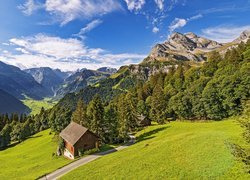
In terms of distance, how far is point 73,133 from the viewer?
73.4m

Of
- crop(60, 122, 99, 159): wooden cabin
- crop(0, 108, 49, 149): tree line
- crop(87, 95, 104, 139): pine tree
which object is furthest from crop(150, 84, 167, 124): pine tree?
crop(0, 108, 49, 149): tree line

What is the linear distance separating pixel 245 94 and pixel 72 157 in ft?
195

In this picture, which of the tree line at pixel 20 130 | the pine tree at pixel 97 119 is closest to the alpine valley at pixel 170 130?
the tree line at pixel 20 130

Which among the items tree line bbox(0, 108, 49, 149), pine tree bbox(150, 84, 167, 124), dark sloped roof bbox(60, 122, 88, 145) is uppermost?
pine tree bbox(150, 84, 167, 124)

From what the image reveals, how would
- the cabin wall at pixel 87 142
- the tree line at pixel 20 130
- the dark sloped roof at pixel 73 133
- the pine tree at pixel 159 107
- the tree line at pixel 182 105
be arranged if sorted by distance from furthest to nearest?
the tree line at pixel 20 130 < the pine tree at pixel 159 107 < the tree line at pixel 182 105 < the dark sloped roof at pixel 73 133 < the cabin wall at pixel 87 142

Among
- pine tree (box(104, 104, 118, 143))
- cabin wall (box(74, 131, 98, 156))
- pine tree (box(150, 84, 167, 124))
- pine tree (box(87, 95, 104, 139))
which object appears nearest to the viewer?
cabin wall (box(74, 131, 98, 156))

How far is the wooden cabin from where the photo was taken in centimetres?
6706

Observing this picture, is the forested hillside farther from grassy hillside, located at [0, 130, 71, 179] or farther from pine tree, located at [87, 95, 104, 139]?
grassy hillside, located at [0, 130, 71, 179]

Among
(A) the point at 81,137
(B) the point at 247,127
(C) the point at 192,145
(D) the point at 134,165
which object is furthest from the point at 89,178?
(A) the point at 81,137

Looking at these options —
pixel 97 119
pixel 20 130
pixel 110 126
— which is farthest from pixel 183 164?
pixel 20 130

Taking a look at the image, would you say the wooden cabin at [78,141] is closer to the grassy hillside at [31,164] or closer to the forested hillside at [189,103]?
the grassy hillside at [31,164]

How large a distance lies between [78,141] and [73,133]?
627cm

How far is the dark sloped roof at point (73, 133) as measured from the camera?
69000mm

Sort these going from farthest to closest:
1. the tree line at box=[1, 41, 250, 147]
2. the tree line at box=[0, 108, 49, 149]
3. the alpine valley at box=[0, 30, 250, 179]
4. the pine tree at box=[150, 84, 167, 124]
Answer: the tree line at box=[0, 108, 49, 149]
the pine tree at box=[150, 84, 167, 124]
the tree line at box=[1, 41, 250, 147]
the alpine valley at box=[0, 30, 250, 179]
